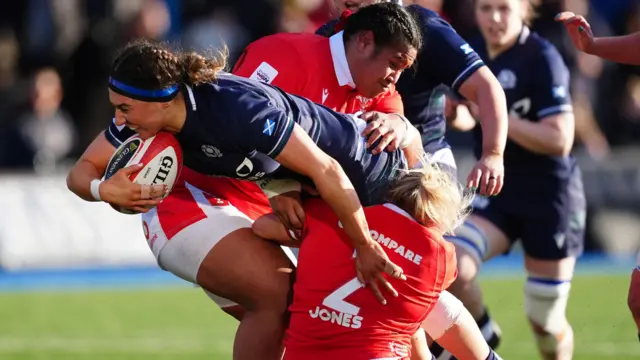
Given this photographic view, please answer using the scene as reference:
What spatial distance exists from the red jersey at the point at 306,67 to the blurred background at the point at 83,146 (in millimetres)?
3591

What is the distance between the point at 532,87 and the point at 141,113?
3.40 meters

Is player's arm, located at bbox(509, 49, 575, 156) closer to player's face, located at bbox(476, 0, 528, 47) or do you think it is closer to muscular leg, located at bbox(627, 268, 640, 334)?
player's face, located at bbox(476, 0, 528, 47)

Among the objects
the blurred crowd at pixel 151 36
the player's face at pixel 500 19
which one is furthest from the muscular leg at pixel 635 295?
the blurred crowd at pixel 151 36

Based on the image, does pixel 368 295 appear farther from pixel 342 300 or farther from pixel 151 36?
pixel 151 36

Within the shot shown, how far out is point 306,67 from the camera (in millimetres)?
5664

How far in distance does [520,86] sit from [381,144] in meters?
2.49

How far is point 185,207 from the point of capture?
18.1 feet

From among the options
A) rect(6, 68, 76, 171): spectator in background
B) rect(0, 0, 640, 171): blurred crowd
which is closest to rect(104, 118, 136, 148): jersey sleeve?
rect(6, 68, 76, 171): spectator in background

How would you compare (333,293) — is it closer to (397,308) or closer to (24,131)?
(397,308)

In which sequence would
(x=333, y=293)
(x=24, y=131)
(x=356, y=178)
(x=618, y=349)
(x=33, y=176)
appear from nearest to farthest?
(x=333, y=293), (x=356, y=178), (x=618, y=349), (x=33, y=176), (x=24, y=131)

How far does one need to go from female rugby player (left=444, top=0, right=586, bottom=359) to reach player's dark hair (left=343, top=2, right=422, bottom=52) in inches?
79.4

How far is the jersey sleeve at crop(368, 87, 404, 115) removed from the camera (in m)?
5.91

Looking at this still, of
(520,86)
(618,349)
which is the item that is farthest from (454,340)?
(618,349)

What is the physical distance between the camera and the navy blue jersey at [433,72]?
6.05 meters
